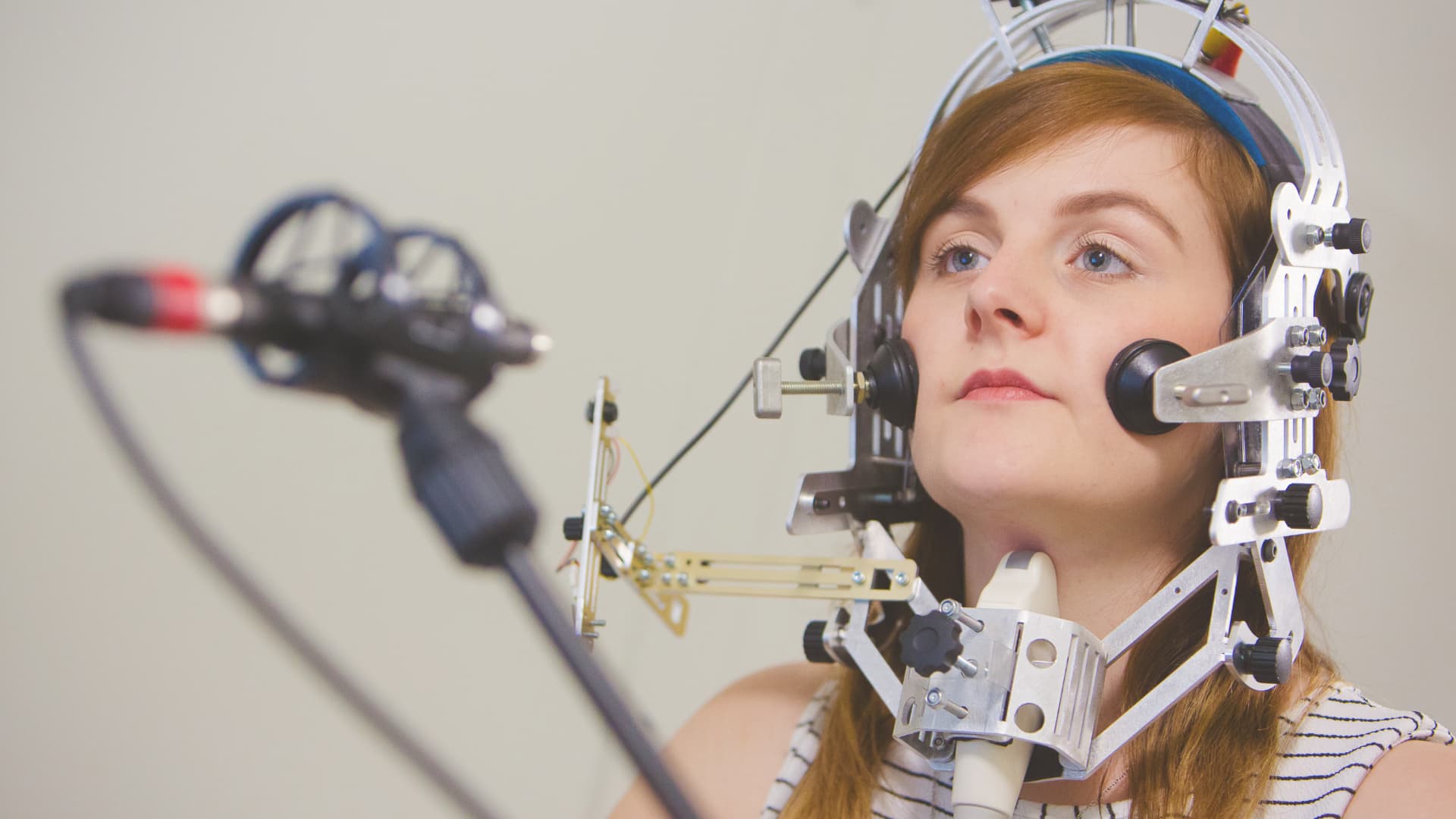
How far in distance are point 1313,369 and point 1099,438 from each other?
0.62 ft

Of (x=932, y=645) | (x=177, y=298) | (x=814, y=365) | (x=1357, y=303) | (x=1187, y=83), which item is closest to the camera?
(x=177, y=298)

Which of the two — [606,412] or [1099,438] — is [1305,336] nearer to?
[1099,438]

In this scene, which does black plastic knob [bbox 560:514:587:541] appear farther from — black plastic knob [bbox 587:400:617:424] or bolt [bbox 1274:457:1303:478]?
bolt [bbox 1274:457:1303:478]

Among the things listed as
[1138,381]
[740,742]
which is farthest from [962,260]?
[740,742]

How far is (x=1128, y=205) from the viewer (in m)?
1.17

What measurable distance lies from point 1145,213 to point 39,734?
1.37m

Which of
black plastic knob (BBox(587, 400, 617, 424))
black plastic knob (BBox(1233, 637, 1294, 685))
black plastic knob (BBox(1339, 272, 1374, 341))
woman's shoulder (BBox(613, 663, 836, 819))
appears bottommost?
woman's shoulder (BBox(613, 663, 836, 819))

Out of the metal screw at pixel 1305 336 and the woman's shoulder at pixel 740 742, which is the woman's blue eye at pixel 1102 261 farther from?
the woman's shoulder at pixel 740 742

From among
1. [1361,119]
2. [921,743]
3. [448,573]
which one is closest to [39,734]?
[448,573]

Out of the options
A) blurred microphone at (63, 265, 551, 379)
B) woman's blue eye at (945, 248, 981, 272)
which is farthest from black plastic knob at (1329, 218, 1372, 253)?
blurred microphone at (63, 265, 551, 379)

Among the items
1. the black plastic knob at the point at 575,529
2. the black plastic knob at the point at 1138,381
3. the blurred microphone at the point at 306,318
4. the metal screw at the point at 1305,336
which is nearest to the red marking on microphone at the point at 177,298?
the blurred microphone at the point at 306,318

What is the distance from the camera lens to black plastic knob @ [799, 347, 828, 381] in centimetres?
135

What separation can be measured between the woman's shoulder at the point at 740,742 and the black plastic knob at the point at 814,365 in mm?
368

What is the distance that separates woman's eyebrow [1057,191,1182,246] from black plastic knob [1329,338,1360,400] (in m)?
0.17
